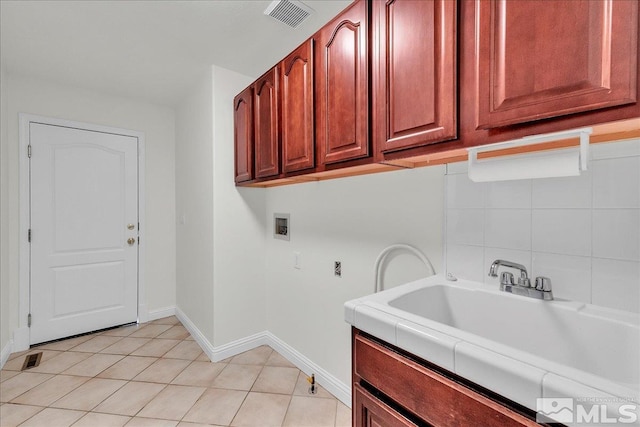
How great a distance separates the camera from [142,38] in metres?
1.95

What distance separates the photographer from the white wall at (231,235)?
2.30m

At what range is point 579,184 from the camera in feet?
3.14

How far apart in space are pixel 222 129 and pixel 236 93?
1.18ft

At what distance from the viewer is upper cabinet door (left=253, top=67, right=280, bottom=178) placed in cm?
175

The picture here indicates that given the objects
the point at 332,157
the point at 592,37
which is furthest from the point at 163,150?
the point at 592,37

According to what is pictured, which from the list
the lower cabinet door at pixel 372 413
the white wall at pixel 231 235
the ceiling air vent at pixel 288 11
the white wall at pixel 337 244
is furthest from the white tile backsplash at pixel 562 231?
the white wall at pixel 231 235

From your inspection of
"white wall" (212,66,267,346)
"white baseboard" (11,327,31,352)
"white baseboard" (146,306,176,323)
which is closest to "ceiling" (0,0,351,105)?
"white wall" (212,66,267,346)

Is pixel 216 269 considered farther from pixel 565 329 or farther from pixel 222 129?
Result: pixel 565 329

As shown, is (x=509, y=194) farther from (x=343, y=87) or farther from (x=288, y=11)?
(x=288, y=11)

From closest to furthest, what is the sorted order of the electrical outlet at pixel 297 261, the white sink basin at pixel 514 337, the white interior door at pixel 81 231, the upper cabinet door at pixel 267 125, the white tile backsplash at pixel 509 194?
the white sink basin at pixel 514 337
the white tile backsplash at pixel 509 194
the upper cabinet door at pixel 267 125
the electrical outlet at pixel 297 261
the white interior door at pixel 81 231

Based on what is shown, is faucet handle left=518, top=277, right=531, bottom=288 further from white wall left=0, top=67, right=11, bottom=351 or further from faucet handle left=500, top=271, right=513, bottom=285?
white wall left=0, top=67, right=11, bottom=351

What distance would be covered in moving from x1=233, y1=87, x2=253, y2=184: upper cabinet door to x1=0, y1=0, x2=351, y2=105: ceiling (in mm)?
345

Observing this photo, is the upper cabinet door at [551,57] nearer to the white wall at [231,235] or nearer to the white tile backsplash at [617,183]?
the white tile backsplash at [617,183]

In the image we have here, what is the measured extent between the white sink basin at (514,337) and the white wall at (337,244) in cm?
25
